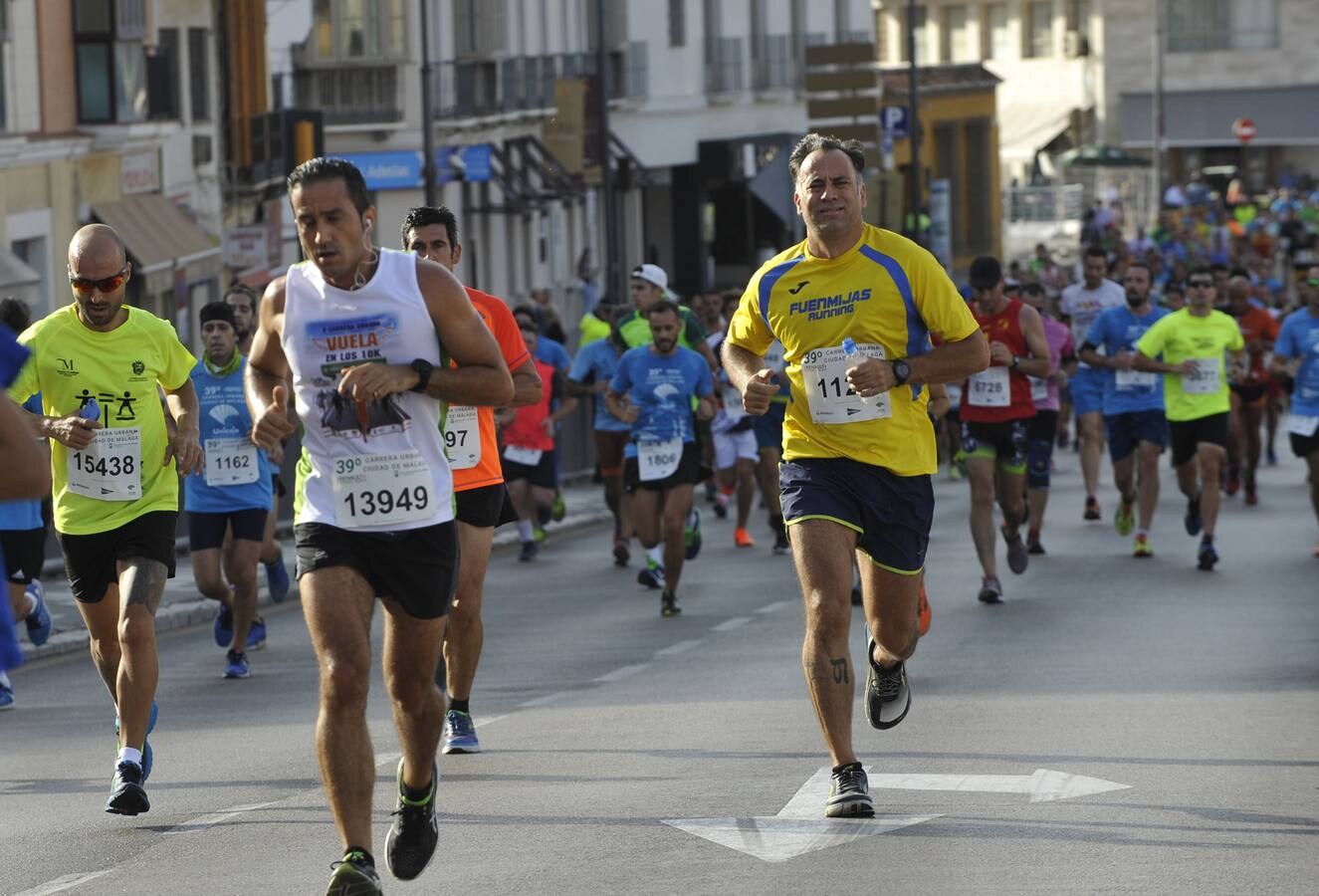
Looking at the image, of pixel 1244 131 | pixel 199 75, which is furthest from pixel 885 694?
pixel 1244 131

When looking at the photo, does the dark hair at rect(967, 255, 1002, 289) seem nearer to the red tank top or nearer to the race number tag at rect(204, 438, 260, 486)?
the red tank top

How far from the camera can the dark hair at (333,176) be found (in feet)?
23.7

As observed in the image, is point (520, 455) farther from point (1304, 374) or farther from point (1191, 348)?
point (1304, 374)

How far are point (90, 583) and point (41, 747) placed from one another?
1759 millimetres

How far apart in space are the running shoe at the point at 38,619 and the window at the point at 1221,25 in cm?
8109

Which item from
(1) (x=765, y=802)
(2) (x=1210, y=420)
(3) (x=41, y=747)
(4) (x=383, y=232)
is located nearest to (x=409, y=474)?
(1) (x=765, y=802)

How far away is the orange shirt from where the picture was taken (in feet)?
33.2

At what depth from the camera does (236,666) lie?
542 inches

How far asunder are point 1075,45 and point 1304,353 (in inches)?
3010

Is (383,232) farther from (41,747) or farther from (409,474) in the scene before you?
(409,474)

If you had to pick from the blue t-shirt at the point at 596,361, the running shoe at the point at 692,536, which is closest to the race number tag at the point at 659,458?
the running shoe at the point at 692,536

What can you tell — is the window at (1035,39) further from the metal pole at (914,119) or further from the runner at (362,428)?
the runner at (362,428)

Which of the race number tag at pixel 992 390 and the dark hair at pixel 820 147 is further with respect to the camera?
the race number tag at pixel 992 390

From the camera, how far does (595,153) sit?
46438 millimetres
